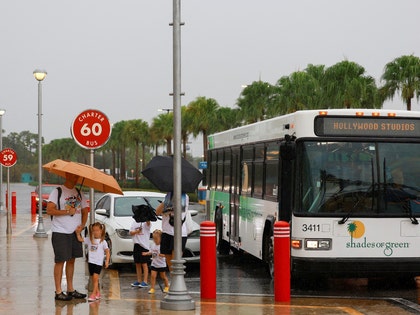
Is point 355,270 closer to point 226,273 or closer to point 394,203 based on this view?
point 394,203

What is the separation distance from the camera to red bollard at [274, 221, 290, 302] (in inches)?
490

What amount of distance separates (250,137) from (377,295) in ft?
15.3

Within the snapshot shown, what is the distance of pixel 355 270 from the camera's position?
1345 centimetres

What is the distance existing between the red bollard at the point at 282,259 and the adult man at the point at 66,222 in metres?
2.63

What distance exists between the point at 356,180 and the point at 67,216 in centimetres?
427

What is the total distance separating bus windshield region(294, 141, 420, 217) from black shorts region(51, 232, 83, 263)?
331cm

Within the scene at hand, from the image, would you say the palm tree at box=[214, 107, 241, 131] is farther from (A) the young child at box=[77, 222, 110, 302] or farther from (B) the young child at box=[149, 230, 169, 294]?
(A) the young child at box=[77, 222, 110, 302]

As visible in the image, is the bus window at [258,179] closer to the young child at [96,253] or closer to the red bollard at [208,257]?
the red bollard at [208,257]

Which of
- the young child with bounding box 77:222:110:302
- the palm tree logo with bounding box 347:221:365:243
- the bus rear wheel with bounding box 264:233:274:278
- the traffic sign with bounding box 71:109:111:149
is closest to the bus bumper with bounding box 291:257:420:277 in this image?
the palm tree logo with bounding box 347:221:365:243

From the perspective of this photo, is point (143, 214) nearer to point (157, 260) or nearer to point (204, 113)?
point (157, 260)

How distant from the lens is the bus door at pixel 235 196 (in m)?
18.7

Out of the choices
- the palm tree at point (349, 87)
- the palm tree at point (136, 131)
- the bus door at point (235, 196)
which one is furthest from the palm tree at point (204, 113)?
the bus door at point (235, 196)

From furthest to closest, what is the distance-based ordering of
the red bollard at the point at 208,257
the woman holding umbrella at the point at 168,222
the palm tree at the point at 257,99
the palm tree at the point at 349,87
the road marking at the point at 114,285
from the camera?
1. the palm tree at the point at 257,99
2. the palm tree at the point at 349,87
3. the woman holding umbrella at the point at 168,222
4. the road marking at the point at 114,285
5. the red bollard at the point at 208,257

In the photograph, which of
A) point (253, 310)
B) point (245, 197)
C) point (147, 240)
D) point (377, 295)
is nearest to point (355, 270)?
point (377, 295)
